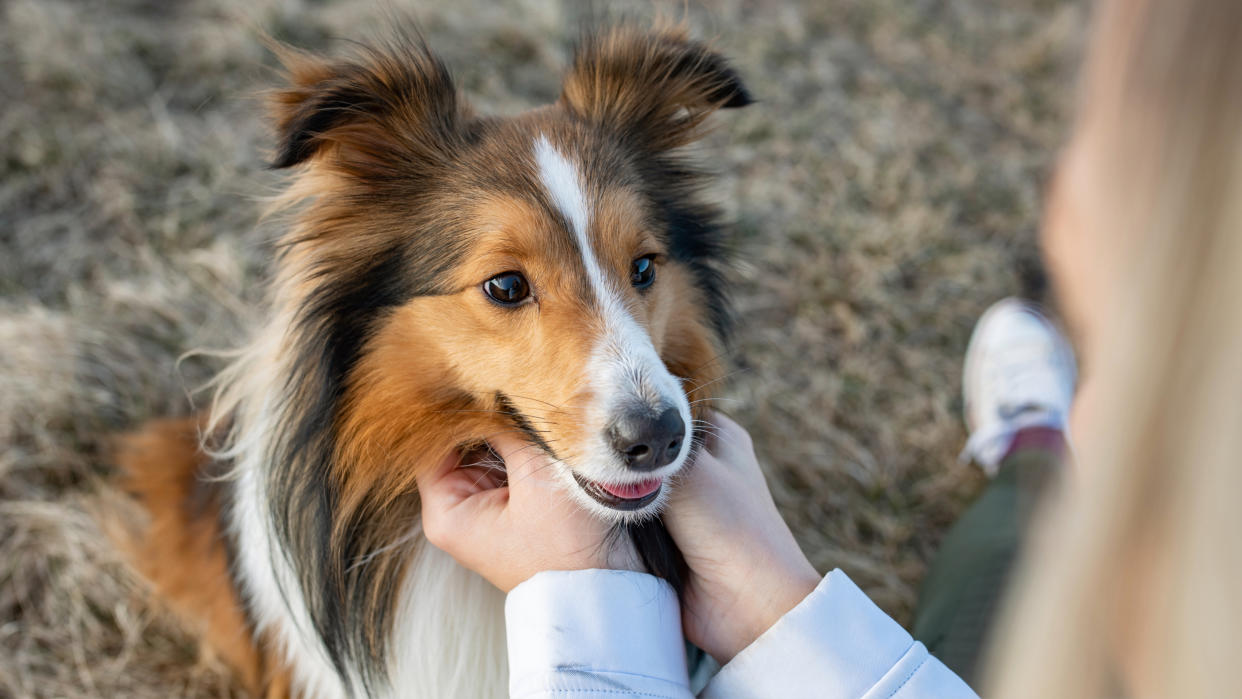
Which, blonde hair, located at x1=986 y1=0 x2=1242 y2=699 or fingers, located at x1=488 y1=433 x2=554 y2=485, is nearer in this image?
blonde hair, located at x1=986 y1=0 x2=1242 y2=699

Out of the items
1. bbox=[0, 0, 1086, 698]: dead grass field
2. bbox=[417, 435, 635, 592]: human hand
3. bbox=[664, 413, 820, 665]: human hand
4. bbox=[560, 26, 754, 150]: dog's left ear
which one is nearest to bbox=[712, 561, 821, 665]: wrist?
bbox=[664, 413, 820, 665]: human hand

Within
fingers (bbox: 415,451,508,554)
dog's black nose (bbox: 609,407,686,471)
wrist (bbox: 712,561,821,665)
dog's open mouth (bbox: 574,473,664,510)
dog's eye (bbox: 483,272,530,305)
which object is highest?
dog's eye (bbox: 483,272,530,305)

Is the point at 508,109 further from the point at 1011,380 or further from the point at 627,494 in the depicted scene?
the point at 627,494

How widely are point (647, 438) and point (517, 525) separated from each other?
33 centimetres

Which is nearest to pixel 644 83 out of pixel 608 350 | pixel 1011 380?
pixel 608 350

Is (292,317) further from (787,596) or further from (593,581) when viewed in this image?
(787,596)

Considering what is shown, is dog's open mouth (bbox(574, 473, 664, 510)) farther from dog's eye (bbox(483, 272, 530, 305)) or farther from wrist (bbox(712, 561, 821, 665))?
dog's eye (bbox(483, 272, 530, 305))

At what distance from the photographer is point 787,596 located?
1632mm

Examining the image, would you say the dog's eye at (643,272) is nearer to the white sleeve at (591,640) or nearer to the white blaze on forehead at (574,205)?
the white blaze on forehead at (574,205)

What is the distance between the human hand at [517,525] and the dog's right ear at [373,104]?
0.71m

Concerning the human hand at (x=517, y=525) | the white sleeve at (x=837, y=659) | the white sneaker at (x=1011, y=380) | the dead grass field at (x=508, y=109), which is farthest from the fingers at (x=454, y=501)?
the white sneaker at (x=1011, y=380)

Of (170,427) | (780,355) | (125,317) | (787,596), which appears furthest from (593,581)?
(125,317)

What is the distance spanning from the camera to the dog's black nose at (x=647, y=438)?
161 cm

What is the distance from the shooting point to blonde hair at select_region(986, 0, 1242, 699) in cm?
83
